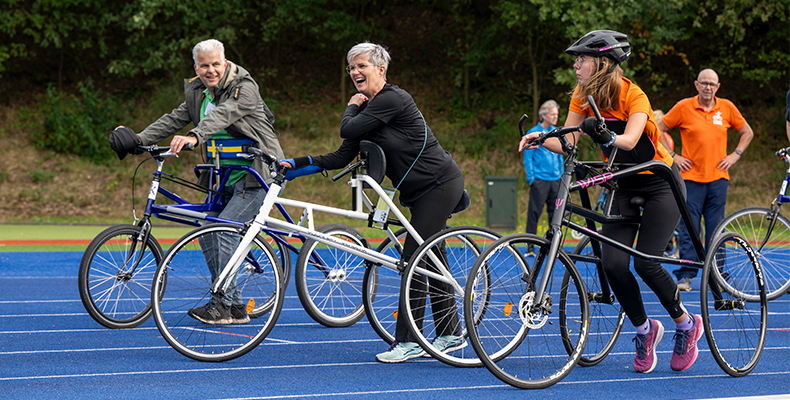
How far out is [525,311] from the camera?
4574mm

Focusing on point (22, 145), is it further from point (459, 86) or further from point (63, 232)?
point (459, 86)

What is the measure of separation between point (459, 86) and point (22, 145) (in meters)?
11.2

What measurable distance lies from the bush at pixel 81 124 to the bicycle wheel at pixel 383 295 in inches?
619

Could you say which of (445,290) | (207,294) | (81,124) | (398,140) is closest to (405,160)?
(398,140)

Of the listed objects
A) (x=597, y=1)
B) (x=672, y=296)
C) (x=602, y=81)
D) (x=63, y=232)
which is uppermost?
(x=597, y=1)

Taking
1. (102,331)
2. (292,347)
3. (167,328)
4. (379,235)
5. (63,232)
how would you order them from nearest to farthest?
(167,328) → (292,347) → (102,331) → (379,235) → (63,232)

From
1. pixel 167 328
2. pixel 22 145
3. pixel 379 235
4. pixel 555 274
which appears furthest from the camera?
pixel 22 145

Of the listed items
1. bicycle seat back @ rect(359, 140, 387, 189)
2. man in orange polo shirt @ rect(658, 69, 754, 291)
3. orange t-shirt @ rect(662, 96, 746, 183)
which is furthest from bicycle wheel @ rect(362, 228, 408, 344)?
orange t-shirt @ rect(662, 96, 746, 183)

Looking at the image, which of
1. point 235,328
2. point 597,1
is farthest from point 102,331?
point 597,1

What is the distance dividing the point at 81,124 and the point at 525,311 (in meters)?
18.8

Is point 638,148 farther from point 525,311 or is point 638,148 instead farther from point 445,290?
point 445,290

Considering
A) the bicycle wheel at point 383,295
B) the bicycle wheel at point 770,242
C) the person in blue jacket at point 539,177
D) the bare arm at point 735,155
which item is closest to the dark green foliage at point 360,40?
the person in blue jacket at point 539,177

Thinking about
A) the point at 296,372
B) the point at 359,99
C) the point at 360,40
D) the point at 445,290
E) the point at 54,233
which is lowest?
the point at 54,233

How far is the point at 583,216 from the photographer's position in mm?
4797
